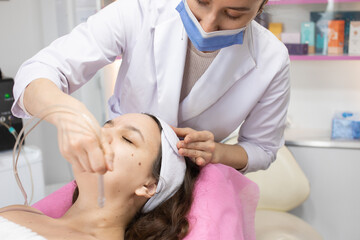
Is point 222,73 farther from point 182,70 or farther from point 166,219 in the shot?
point 166,219

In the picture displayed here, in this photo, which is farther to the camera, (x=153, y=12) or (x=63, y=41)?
(x=153, y=12)

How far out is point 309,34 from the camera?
301 centimetres

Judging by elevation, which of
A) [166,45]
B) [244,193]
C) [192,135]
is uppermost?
[166,45]

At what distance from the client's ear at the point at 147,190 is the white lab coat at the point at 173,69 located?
0.79ft

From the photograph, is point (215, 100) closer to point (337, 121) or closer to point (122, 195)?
point (122, 195)

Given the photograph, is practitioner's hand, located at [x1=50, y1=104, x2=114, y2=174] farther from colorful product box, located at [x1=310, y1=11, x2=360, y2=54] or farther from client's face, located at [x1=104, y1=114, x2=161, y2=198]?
colorful product box, located at [x1=310, y1=11, x2=360, y2=54]

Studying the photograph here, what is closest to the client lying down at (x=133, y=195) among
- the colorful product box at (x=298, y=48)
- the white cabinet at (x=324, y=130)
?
the white cabinet at (x=324, y=130)

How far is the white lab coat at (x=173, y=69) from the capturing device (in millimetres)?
1415

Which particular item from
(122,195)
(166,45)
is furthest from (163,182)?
(166,45)

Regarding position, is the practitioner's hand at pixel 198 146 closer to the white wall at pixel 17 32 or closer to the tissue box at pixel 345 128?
the tissue box at pixel 345 128

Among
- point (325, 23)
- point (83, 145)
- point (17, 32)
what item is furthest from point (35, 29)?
point (83, 145)

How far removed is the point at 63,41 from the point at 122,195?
51 centimetres

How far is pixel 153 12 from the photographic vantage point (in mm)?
1513

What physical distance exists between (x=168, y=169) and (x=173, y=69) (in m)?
0.32
